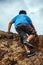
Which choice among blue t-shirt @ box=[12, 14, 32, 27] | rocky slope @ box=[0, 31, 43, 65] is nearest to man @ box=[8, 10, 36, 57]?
blue t-shirt @ box=[12, 14, 32, 27]

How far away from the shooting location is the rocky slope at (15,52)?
1411 centimetres

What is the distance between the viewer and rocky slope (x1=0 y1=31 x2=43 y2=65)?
1411 centimetres

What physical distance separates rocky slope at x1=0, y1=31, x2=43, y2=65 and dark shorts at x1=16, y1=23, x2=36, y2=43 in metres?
0.94

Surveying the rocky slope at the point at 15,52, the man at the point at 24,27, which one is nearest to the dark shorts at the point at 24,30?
the man at the point at 24,27

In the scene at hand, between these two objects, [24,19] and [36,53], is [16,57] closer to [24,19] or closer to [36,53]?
[36,53]

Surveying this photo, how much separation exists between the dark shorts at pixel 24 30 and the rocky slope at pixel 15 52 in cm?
94

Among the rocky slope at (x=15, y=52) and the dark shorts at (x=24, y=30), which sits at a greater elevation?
the dark shorts at (x=24, y=30)

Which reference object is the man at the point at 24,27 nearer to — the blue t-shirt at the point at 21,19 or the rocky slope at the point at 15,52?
the blue t-shirt at the point at 21,19

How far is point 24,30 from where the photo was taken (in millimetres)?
15227

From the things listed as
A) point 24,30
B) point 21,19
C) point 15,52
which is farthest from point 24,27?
point 15,52

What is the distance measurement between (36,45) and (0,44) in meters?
2.31

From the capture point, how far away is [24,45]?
1479cm

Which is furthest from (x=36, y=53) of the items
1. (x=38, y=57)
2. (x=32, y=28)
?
(x=32, y=28)

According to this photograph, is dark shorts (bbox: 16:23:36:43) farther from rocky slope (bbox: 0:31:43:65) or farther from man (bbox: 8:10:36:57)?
rocky slope (bbox: 0:31:43:65)
